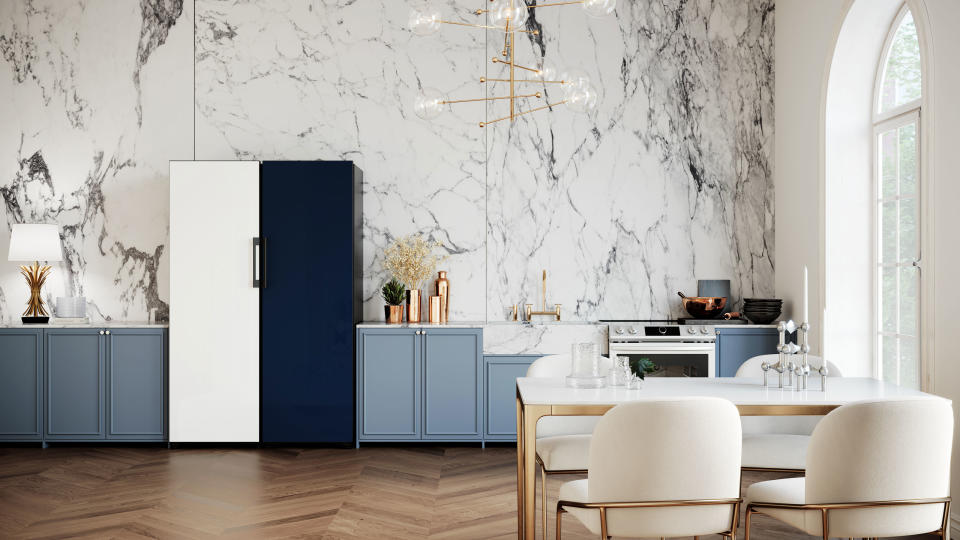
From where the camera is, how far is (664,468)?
2.33 metres

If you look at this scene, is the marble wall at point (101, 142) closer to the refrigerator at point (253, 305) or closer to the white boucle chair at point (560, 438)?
the refrigerator at point (253, 305)

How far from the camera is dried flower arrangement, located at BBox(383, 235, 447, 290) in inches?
216

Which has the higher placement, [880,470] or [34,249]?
[34,249]

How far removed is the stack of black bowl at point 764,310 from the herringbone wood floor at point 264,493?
112cm

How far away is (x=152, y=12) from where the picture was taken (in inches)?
225

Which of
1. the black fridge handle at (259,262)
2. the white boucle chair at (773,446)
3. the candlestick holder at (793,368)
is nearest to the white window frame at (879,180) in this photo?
the white boucle chair at (773,446)

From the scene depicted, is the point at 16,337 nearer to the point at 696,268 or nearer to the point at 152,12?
the point at 152,12

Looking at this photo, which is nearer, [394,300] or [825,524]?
[825,524]

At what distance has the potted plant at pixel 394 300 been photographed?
5.41 meters

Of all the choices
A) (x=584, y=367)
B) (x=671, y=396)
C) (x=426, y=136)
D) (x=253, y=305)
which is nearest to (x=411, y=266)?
(x=426, y=136)

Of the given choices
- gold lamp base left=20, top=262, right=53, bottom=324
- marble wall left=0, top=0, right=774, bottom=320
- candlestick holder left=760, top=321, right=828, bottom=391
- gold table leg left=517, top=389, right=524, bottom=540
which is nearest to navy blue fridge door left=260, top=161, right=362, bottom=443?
marble wall left=0, top=0, right=774, bottom=320

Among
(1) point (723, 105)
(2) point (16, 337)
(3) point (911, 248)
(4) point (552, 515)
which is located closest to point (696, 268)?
(1) point (723, 105)

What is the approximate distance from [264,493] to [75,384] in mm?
1986

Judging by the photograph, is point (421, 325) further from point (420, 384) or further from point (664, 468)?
point (664, 468)
